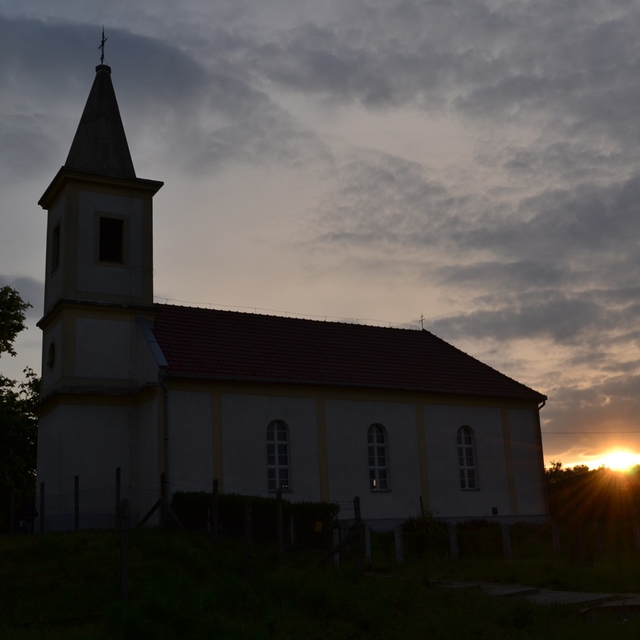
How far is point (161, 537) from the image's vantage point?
18.4 m

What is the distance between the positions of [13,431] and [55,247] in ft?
37.7

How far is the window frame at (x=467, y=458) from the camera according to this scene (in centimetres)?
3178

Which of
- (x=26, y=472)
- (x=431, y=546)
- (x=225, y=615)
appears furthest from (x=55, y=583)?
(x=26, y=472)

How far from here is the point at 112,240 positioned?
95.9 ft

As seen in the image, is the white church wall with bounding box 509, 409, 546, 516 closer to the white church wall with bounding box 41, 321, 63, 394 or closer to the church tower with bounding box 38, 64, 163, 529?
the church tower with bounding box 38, 64, 163, 529

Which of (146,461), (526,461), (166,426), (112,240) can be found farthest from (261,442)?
(526,461)

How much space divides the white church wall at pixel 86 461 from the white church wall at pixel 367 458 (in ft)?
22.8

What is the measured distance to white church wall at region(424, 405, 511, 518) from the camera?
30844 mm

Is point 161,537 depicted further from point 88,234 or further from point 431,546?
point 88,234

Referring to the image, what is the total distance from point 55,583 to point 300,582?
4330mm

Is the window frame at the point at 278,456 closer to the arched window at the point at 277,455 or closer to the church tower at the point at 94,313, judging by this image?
the arched window at the point at 277,455

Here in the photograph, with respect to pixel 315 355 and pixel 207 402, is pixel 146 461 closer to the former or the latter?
pixel 207 402

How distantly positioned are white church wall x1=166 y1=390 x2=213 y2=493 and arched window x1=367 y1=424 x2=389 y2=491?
21.0 feet

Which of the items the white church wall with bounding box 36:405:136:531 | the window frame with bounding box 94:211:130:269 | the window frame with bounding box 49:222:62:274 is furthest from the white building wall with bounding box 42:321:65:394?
the window frame with bounding box 94:211:130:269
